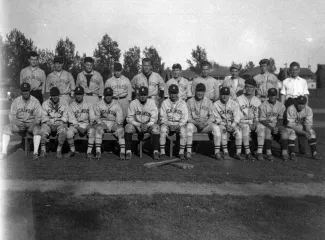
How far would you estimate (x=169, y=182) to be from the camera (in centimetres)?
526

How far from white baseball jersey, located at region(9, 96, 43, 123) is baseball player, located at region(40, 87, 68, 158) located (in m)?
0.18

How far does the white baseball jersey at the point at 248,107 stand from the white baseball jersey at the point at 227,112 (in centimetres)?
23

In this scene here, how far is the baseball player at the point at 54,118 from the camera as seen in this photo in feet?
23.2

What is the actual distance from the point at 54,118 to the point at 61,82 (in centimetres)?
114

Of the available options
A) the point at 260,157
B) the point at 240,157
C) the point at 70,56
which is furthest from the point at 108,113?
the point at 70,56

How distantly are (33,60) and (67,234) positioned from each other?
19.2 ft

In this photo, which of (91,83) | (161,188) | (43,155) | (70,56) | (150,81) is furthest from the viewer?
(70,56)

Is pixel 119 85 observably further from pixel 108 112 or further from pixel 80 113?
pixel 80 113

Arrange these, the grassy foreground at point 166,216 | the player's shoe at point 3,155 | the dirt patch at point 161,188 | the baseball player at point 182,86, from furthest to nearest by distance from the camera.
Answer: the baseball player at point 182,86
the player's shoe at point 3,155
the dirt patch at point 161,188
the grassy foreground at point 166,216

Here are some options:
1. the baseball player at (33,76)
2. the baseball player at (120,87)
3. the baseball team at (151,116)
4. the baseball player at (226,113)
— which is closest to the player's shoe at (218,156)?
the baseball team at (151,116)

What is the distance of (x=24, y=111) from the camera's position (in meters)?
7.40

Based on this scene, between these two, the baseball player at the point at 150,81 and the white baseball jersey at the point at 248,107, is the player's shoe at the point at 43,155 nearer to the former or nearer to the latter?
the baseball player at the point at 150,81

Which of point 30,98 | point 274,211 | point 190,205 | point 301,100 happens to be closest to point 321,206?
point 274,211

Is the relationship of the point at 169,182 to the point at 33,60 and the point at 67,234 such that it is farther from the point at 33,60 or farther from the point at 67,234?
the point at 33,60
